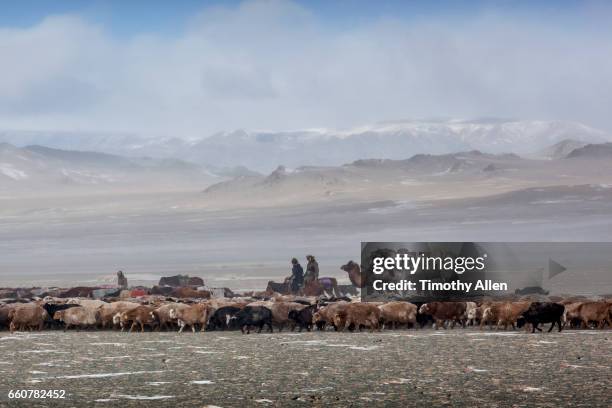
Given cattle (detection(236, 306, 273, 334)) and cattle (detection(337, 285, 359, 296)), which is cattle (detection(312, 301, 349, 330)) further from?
cattle (detection(337, 285, 359, 296))

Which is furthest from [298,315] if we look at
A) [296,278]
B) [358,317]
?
A: [296,278]

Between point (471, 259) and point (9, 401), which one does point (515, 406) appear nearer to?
point (9, 401)

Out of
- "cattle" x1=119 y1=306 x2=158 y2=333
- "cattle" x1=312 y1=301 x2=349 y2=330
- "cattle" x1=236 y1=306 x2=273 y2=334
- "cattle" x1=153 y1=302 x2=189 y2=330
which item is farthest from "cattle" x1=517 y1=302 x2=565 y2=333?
"cattle" x1=119 y1=306 x2=158 y2=333

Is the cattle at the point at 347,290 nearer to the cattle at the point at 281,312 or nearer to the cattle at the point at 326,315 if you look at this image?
the cattle at the point at 281,312

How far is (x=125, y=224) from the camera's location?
106 meters

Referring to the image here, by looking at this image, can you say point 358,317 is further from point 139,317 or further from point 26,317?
point 26,317

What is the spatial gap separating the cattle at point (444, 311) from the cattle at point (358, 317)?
118 centimetres

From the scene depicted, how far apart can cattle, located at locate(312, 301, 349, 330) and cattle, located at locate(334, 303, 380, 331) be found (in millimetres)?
110

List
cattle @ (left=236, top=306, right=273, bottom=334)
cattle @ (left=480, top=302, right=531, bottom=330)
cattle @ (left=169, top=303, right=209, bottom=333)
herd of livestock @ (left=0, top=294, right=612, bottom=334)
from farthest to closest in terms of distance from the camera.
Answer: cattle @ (left=169, top=303, right=209, bottom=333), cattle @ (left=236, top=306, right=273, bottom=334), herd of livestock @ (left=0, top=294, right=612, bottom=334), cattle @ (left=480, top=302, right=531, bottom=330)

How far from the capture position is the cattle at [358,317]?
63.5ft

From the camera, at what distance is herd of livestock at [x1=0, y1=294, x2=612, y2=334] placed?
19.4 metres

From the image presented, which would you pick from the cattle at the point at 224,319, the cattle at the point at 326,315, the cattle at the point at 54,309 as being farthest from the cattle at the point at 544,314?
the cattle at the point at 54,309

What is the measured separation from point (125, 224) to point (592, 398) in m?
96.9

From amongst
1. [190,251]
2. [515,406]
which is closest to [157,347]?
[515,406]
